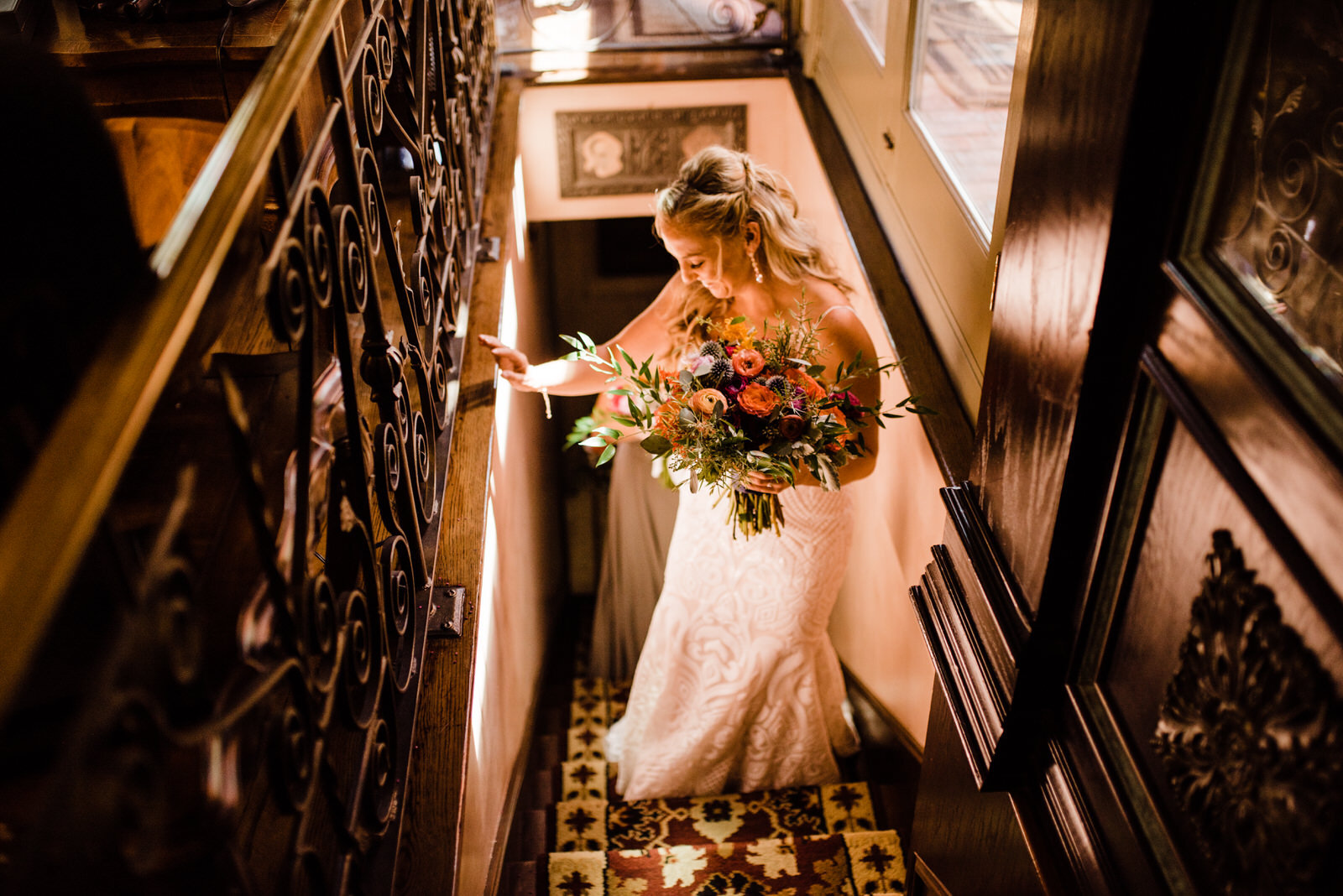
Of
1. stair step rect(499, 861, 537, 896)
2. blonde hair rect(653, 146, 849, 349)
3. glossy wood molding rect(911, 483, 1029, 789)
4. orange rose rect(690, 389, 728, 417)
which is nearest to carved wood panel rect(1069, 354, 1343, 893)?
glossy wood molding rect(911, 483, 1029, 789)

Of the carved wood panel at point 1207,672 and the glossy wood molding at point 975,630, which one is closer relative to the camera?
the carved wood panel at point 1207,672

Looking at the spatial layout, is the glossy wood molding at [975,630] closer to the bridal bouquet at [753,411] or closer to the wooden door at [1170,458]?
the wooden door at [1170,458]

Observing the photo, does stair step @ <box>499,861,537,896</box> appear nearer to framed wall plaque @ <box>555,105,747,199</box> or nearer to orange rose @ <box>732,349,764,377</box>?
orange rose @ <box>732,349,764,377</box>

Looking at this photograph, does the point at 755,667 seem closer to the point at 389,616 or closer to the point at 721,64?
the point at 389,616

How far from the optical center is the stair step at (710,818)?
12.8ft

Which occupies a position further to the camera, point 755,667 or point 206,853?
point 755,667

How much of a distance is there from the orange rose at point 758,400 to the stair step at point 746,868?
1708 millimetres

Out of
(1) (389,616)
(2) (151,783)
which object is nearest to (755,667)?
(1) (389,616)

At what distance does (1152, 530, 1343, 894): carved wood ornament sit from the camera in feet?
3.23

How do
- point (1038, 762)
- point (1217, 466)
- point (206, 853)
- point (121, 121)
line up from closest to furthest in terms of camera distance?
point (206, 853) → point (1217, 466) → point (1038, 762) → point (121, 121)

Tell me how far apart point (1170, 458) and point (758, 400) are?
1.40 meters

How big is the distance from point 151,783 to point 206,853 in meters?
0.17

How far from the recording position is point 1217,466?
1.13 metres

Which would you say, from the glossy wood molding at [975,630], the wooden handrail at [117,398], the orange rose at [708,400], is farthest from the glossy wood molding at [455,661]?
the wooden handrail at [117,398]
